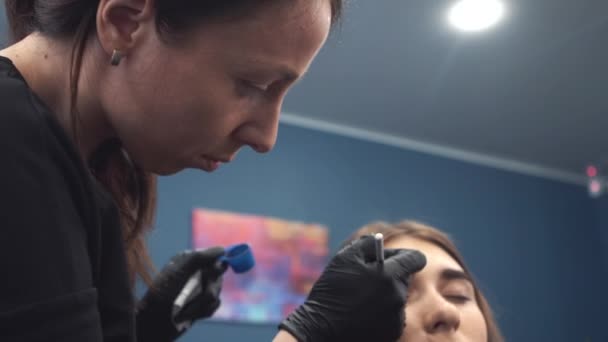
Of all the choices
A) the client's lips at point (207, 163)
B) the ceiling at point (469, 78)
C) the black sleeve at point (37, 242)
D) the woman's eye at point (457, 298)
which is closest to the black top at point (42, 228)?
the black sleeve at point (37, 242)

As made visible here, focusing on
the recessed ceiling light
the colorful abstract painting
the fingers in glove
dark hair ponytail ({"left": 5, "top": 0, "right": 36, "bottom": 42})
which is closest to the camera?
dark hair ponytail ({"left": 5, "top": 0, "right": 36, "bottom": 42})

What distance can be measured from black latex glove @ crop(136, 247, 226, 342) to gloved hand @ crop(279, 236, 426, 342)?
29cm

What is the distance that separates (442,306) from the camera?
1100mm

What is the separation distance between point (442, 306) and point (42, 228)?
31.4 inches

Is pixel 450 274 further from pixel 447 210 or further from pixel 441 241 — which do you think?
pixel 447 210

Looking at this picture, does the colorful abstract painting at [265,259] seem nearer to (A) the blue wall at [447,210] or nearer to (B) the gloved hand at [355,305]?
(A) the blue wall at [447,210]

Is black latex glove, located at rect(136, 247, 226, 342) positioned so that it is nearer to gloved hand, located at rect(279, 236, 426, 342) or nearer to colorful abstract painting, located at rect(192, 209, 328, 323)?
gloved hand, located at rect(279, 236, 426, 342)

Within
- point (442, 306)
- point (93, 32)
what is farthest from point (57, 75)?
point (442, 306)

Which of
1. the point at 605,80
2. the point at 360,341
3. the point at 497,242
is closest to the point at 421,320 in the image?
the point at 360,341

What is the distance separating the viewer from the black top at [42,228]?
46 cm

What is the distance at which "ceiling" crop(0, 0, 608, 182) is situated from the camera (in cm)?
231

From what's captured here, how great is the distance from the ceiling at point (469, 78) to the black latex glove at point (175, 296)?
1.03 m

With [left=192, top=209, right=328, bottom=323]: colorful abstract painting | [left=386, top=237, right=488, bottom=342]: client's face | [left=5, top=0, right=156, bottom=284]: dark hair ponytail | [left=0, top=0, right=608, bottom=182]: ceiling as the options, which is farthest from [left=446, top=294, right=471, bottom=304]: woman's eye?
[left=192, top=209, right=328, bottom=323]: colorful abstract painting

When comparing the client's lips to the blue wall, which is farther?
the blue wall
